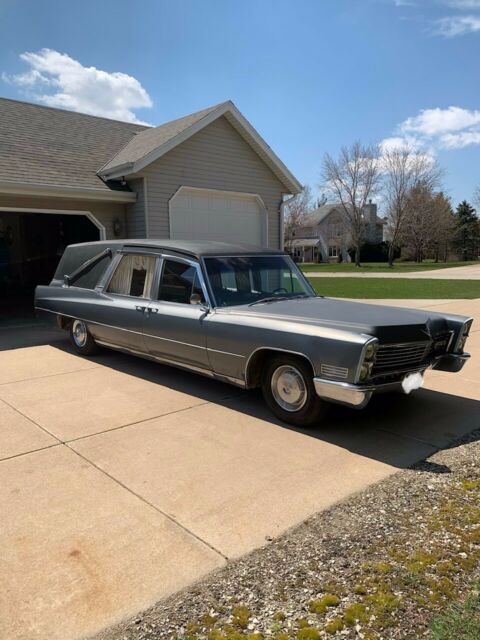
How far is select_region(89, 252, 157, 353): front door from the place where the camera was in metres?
5.88

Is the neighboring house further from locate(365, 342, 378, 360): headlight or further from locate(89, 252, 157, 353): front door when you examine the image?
locate(365, 342, 378, 360): headlight

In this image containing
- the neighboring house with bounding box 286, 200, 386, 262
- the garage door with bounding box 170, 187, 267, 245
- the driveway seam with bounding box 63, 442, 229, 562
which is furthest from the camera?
the neighboring house with bounding box 286, 200, 386, 262

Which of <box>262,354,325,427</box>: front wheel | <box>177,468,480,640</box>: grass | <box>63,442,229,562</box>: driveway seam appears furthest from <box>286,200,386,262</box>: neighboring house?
<box>177,468,480,640</box>: grass

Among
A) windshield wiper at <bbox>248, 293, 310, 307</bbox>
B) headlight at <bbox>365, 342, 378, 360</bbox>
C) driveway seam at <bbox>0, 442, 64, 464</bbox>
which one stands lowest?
driveway seam at <bbox>0, 442, 64, 464</bbox>

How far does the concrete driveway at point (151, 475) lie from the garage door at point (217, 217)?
703 cm

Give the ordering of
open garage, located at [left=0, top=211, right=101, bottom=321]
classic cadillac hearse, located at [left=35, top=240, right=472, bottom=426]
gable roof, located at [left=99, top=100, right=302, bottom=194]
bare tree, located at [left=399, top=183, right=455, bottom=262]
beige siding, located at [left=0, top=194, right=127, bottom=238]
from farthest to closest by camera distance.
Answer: bare tree, located at [left=399, top=183, right=455, bottom=262] → open garage, located at [left=0, top=211, right=101, bottom=321] → gable roof, located at [left=99, top=100, right=302, bottom=194] → beige siding, located at [left=0, top=194, right=127, bottom=238] → classic cadillac hearse, located at [left=35, top=240, right=472, bottom=426]

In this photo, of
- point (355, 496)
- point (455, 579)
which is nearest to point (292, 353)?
point (355, 496)

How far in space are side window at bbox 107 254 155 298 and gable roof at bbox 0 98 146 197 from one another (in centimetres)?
465

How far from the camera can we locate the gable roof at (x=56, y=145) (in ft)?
34.3

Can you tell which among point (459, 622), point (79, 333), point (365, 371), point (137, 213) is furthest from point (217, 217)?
point (459, 622)

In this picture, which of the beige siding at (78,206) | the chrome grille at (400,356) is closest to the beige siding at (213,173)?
the beige siding at (78,206)

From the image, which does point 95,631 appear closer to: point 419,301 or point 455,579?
point 455,579

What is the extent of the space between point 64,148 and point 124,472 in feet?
35.7

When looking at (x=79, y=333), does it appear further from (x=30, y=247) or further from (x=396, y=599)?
(x=30, y=247)
